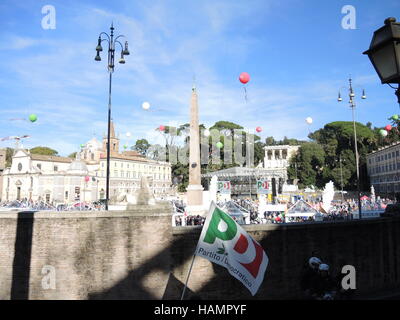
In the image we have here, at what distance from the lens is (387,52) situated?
3336 millimetres

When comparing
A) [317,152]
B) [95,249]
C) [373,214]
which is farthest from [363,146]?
[95,249]

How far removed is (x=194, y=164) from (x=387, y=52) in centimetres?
2179

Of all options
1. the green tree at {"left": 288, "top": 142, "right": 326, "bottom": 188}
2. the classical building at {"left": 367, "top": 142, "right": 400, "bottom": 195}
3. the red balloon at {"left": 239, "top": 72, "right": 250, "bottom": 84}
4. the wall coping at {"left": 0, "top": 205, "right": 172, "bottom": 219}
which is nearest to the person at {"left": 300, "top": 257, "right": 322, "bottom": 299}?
the wall coping at {"left": 0, "top": 205, "right": 172, "bottom": 219}

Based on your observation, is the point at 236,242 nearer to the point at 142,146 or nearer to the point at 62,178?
the point at 62,178

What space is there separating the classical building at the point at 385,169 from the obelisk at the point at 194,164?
41682 mm

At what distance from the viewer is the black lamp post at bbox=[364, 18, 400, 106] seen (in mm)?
3248

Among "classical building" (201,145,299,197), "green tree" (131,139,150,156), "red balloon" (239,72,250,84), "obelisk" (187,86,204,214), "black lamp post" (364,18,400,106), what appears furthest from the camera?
"green tree" (131,139,150,156)

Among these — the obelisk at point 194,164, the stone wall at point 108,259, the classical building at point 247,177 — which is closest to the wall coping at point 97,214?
the stone wall at point 108,259

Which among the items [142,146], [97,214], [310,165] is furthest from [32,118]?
[142,146]

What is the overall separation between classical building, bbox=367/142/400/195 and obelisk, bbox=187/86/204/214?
41.7 meters

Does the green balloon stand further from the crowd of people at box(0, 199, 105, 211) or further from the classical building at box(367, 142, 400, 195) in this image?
the classical building at box(367, 142, 400, 195)

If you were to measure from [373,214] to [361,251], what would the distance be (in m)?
8.94
